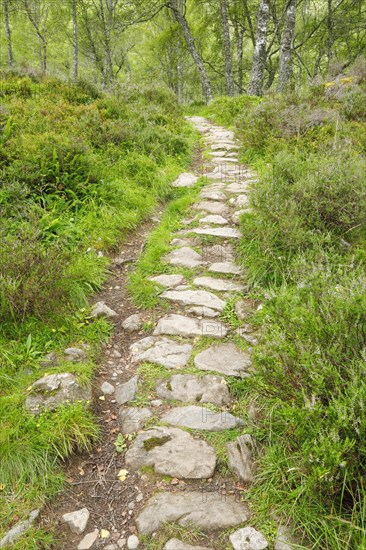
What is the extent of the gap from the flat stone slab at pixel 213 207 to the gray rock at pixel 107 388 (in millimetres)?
3557

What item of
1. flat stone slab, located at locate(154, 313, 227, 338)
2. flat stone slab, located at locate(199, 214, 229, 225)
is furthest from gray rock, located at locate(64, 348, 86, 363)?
flat stone slab, located at locate(199, 214, 229, 225)

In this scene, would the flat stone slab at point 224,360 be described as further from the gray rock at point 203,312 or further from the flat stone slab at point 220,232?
the flat stone slab at point 220,232

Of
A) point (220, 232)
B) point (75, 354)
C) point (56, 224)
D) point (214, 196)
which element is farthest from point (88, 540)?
point (214, 196)

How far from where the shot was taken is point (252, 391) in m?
3.05

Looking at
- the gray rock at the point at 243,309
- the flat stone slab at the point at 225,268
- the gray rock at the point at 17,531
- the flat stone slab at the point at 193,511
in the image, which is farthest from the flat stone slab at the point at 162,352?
the gray rock at the point at 17,531

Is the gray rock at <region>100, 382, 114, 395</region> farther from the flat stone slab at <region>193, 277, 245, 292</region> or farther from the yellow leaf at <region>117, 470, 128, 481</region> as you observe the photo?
the flat stone slab at <region>193, 277, 245, 292</region>

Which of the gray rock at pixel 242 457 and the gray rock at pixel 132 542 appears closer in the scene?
the gray rock at pixel 132 542

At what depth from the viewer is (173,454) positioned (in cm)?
267

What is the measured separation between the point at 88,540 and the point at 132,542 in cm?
28

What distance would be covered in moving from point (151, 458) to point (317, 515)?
1.14 m

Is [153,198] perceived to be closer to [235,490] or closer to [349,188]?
[349,188]

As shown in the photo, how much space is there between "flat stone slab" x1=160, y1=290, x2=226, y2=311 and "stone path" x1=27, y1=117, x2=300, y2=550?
0.5 inches

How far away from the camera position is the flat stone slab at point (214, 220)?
19.1ft

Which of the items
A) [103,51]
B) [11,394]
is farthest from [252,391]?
[103,51]
